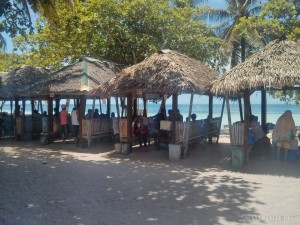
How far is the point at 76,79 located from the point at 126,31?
442cm

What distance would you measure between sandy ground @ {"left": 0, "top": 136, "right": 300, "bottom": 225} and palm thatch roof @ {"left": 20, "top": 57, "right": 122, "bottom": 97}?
2.88 metres

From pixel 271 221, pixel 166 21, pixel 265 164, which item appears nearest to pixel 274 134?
pixel 265 164

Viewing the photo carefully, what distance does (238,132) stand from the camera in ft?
32.3

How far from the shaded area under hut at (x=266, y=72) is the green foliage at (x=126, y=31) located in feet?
23.3

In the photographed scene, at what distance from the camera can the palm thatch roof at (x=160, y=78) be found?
32.1 ft

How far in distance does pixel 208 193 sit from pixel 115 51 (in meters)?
12.5

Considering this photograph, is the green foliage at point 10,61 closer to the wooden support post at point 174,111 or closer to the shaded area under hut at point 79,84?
the shaded area under hut at point 79,84

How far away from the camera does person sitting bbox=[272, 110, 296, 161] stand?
9.48m

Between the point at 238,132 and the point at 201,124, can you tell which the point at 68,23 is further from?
the point at 238,132

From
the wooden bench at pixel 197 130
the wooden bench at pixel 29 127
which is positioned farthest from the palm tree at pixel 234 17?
the wooden bench at pixel 29 127

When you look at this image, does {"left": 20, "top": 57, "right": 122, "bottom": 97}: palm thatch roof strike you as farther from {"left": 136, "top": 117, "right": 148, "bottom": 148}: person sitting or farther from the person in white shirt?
{"left": 136, "top": 117, "right": 148, "bottom": 148}: person sitting

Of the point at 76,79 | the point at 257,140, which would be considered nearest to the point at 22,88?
the point at 76,79

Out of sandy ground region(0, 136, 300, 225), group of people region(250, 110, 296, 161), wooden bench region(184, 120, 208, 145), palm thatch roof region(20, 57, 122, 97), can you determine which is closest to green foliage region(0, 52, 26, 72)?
palm thatch roof region(20, 57, 122, 97)

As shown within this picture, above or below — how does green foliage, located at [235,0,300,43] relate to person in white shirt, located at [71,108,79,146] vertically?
above
